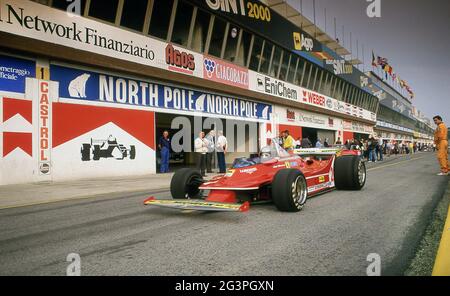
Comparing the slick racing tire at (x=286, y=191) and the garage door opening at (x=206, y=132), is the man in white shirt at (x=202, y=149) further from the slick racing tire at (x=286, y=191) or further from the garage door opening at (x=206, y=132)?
the slick racing tire at (x=286, y=191)

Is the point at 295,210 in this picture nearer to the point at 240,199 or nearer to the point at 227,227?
the point at 240,199

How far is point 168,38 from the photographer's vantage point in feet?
43.6

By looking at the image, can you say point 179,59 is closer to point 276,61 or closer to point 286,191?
point 276,61

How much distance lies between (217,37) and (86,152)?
8.85 m

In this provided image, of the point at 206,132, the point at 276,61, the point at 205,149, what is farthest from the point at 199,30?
the point at 276,61

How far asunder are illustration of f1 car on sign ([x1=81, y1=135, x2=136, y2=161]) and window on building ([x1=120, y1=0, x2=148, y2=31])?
4.34 metres

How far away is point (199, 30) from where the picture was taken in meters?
15.0

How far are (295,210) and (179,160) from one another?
17236 mm

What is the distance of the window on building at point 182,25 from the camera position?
14109mm

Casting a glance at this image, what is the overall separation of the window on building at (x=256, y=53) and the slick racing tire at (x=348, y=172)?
12186 mm

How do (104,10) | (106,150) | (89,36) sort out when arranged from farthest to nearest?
(104,10), (106,150), (89,36)

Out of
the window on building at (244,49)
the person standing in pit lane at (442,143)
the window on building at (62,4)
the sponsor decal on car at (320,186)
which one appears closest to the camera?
the sponsor decal on car at (320,186)

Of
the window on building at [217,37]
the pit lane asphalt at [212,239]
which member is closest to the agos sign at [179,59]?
the window on building at [217,37]

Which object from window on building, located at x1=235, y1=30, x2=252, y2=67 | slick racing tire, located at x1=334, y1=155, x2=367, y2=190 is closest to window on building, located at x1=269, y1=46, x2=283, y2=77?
window on building, located at x1=235, y1=30, x2=252, y2=67
